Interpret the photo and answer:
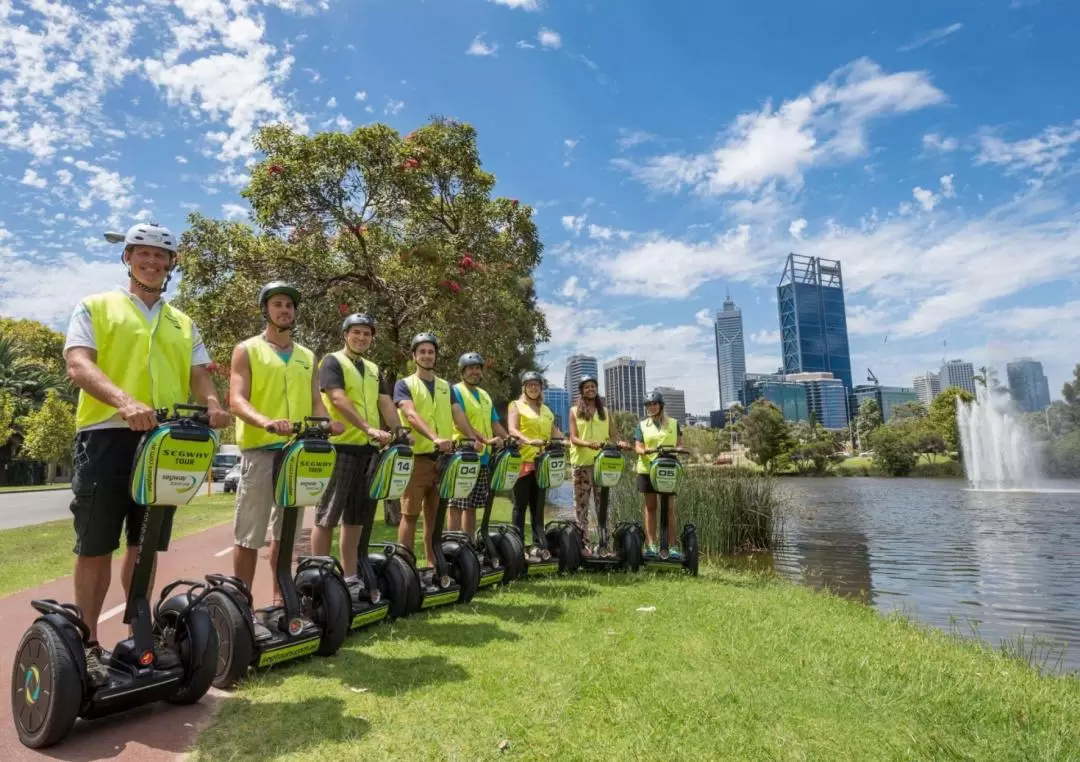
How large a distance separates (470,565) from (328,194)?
244 inches

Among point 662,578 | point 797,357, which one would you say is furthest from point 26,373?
point 797,357

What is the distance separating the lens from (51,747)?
2818 mm

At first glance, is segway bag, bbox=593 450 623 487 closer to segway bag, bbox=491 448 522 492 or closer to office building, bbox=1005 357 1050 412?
segway bag, bbox=491 448 522 492

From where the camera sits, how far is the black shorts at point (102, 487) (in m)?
3.06

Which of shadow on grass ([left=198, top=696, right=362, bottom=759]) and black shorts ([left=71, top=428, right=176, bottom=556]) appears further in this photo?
black shorts ([left=71, top=428, right=176, bottom=556])

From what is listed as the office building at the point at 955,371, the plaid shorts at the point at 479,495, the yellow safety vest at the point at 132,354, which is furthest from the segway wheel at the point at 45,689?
the office building at the point at 955,371

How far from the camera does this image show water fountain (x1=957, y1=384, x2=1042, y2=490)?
A: 35.9 metres

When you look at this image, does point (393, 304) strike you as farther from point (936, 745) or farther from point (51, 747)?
point (936, 745)

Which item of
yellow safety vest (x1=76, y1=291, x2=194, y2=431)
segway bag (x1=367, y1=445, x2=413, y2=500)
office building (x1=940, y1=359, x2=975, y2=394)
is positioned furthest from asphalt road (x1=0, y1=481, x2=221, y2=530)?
office building (x1=940, y1=359, x2=975, y2=394)

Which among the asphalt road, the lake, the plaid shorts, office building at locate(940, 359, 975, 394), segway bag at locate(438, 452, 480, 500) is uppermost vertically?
office building at locate(940, 359, 975, 394)

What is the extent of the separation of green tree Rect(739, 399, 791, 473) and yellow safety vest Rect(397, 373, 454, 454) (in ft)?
162

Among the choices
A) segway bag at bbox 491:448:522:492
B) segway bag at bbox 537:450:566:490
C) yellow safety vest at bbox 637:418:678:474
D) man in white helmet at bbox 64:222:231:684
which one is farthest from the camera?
yellow safety vest at bbox 637:418:678:474

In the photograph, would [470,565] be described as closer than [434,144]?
Yes

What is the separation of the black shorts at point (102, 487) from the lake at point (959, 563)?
6.96m
